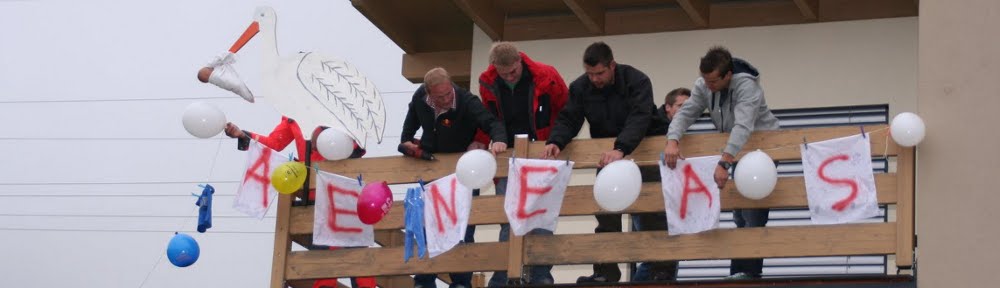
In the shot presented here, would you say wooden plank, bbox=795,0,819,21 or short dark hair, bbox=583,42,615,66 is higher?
wooden plank, bbox=795,0,819,21

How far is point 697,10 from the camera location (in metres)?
11.7

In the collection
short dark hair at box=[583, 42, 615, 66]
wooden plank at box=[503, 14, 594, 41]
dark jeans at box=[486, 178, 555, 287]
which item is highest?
wooden plank at box=[503, 14, 594, 41]

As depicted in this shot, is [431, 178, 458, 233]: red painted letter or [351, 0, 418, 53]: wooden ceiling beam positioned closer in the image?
[431, 178, 458, 233]: red painted letter

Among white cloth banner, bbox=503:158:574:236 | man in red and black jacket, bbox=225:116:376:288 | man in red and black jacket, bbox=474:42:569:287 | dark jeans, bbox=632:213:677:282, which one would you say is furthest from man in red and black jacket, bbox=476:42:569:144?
man in red and black jacket, bbox=225:116:376:288

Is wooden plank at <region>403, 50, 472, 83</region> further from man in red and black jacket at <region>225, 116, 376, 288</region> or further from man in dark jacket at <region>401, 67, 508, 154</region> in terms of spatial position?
man in dark jacket at <region>401, 67, 508, 154</region>

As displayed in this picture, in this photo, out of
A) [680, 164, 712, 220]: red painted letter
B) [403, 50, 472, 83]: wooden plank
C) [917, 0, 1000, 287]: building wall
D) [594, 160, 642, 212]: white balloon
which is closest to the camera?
[917, 0, 1000, 287]: building wall

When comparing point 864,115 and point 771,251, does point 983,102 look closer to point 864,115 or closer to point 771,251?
point 771,251

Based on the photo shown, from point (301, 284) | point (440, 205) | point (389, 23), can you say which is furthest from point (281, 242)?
point (389, 23)

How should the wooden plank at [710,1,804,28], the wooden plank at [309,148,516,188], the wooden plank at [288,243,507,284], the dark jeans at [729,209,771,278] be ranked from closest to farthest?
the dark jeans at [729,209,771,278]
the wooden plank at [288,243,507,284]
the wooden plank at [309,148,516,188]
the wooden plank at [710,1,804,28]

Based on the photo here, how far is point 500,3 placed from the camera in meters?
12.6

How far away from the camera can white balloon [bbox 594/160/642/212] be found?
8141 mm

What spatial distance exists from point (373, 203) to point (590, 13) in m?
3.85

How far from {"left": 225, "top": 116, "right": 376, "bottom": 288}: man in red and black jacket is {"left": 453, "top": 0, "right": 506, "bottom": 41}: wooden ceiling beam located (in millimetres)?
2611

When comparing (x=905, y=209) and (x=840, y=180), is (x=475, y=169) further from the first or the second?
(x=905, y=209)
